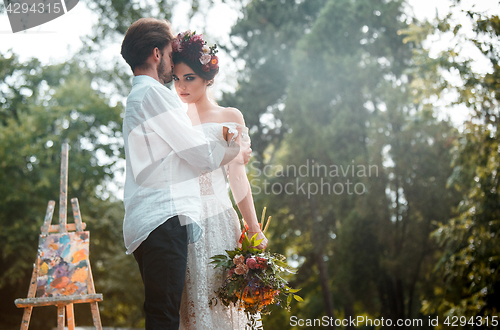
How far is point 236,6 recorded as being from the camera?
39.7 ft

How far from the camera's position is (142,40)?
1653 millimetres

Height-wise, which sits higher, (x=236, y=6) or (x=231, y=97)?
(x=236, y=6)

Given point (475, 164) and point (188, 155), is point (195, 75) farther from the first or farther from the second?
point (475, 164)


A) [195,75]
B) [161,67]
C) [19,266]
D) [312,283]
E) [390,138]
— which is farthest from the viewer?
[312,283]

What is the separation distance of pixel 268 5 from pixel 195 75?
10.7 metres

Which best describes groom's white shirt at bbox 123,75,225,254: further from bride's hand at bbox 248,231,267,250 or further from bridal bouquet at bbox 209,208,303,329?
bride's hand at bbox 248,231,267,250

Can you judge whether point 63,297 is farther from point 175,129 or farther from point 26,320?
point 175,129

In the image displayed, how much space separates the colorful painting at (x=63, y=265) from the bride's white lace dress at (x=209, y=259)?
6.36ft

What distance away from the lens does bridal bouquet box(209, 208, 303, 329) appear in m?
1.83

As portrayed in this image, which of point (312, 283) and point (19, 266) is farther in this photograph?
point (312, 283)

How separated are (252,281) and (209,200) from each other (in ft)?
1.57

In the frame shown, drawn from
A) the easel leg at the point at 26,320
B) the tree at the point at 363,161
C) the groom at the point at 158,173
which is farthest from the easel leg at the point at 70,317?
the tree at the point at 363,161

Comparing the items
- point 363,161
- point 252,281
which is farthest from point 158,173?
point 363,161

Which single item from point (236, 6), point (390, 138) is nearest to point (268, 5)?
point (236, 6)
